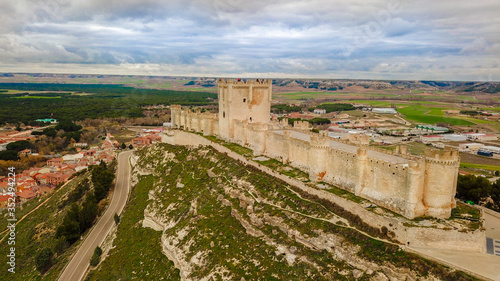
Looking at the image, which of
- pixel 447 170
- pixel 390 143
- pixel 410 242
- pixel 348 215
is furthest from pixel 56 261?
pixel 390 143

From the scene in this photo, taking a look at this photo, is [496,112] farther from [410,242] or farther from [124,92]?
[124,92]

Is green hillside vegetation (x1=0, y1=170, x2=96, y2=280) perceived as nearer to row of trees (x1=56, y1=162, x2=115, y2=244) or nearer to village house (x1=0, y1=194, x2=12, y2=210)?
row of trees (x1=56, y1=162, x2=115, y2=244)

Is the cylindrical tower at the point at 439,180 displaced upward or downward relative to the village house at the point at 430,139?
upward

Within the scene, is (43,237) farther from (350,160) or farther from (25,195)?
(350,160)

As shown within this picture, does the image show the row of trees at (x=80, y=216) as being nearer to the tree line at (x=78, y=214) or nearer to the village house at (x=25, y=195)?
the tree line at (x=78, y=214)

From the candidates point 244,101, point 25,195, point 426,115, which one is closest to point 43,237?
point 25,195

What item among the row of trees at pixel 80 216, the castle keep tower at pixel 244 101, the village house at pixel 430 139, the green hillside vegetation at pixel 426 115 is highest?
the castle keep tower at pixel 244 101

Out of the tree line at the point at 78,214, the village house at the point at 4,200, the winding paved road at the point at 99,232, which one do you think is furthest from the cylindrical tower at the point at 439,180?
the village house at the point at 4,200
